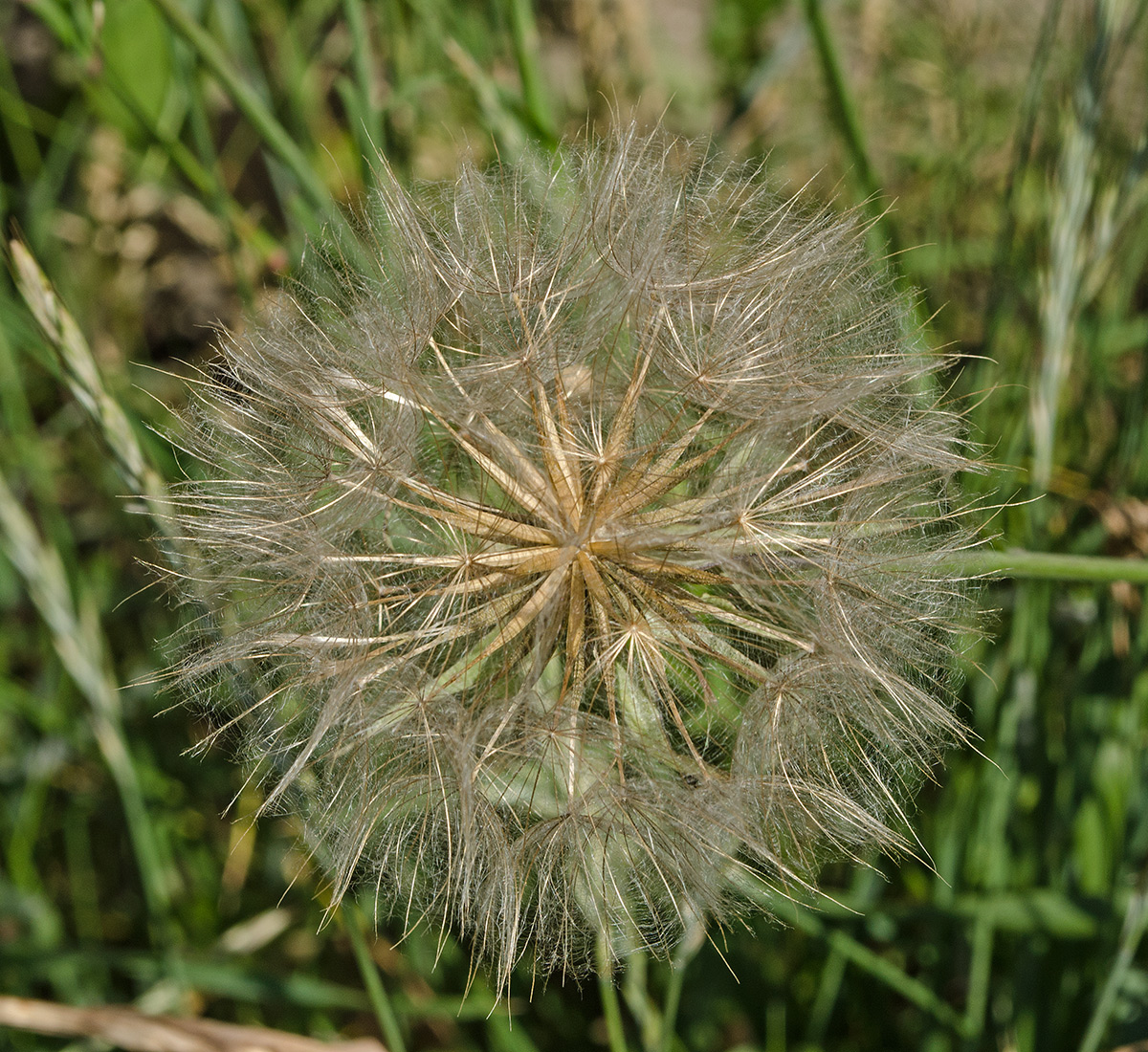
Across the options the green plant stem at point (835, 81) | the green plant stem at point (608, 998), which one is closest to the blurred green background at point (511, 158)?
the green plant stem at point (835, 81)

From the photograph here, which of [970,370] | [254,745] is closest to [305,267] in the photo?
[254,745]

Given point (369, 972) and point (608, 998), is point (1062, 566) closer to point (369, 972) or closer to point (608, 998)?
point (608, 998)

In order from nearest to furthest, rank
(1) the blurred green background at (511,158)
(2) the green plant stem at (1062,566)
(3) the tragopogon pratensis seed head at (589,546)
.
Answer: (2) the green plant stem at (1062,566) < (3) the tragopogon pratensis seed head at (589,546) < (1) the blurred green background at (511,158)

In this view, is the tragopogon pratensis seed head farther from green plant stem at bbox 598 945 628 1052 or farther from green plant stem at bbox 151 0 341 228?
green plant stem at bbox 151 0 341 228

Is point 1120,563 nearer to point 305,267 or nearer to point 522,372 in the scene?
point 522,372

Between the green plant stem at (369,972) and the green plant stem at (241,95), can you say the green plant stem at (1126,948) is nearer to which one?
the green plant stem at (369,972)
